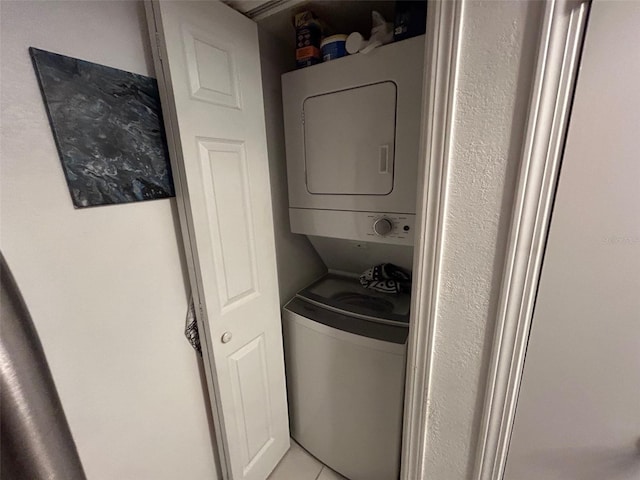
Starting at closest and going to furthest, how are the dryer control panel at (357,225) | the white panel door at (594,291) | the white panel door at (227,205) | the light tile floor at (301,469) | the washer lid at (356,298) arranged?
the white panel door at (594,291)
the white panel door at (227,205)
the dryer control panel at (357,225)
the washer lid at (356,298)
the light tile floor at (301,469)

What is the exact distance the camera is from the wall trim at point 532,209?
54 centimetres

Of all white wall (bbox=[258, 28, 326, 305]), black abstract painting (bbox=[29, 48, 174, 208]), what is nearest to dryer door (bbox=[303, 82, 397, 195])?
white wall (bbox=[258, 28, 326, 305])

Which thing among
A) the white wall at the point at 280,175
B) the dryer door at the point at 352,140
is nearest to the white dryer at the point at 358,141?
the dryer door at the point at 352,140

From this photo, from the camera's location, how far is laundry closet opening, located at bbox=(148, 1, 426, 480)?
97cm

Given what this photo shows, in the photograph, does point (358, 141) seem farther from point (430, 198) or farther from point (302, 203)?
point (430, 198)

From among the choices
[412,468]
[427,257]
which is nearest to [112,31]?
[427,257]

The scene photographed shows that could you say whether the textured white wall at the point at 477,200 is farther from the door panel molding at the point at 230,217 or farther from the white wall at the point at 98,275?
the white wall at the point at 98,275

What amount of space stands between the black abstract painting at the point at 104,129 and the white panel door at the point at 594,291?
120cm

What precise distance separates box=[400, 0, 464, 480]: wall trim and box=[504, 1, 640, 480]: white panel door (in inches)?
9.7

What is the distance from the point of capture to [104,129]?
807 mm

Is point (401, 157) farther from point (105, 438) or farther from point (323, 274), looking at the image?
point (105, 438)

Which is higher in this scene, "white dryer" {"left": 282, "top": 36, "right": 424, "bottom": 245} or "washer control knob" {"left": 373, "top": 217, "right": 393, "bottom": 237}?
"white dryer" {"left": 282, "top": 36, "right": 424, "bottom": 245}

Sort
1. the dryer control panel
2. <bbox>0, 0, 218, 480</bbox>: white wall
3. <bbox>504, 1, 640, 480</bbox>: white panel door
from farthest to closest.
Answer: the dryer control panel → <bbox>0, 0, 218, 480</bbox>: white wall → <bbox>504, 1, 640, 480</bbox>: white panel door

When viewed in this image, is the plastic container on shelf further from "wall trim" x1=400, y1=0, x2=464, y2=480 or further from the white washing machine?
the white washing machine
